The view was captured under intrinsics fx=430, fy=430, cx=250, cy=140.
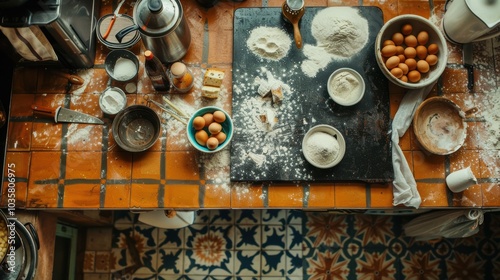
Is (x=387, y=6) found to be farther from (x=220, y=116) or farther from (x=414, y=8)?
(x=220, y=116)

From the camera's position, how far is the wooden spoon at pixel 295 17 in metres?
2.20

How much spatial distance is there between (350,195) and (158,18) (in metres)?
1.25

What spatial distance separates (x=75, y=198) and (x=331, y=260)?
1.78 meters

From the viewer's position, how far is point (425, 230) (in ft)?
8.54

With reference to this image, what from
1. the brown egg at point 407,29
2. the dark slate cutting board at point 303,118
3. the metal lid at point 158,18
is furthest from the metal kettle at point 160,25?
the brown egg at point 407,29

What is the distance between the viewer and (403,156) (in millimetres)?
2102

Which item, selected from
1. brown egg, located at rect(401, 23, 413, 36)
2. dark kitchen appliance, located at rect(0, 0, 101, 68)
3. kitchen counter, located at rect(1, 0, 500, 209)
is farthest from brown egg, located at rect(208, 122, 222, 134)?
brown egg, located at rect(401, 23, 413, 36)

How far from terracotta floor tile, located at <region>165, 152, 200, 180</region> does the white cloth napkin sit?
0.98 metres

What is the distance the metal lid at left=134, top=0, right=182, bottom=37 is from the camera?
1.98 m

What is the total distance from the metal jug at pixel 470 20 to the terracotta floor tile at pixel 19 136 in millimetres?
2218

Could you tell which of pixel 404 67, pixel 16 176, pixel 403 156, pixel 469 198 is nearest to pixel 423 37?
pixel 404 67

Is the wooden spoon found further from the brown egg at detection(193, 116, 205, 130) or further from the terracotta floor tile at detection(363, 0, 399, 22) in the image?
the brown egg at detection(193, 116, 205, 130)

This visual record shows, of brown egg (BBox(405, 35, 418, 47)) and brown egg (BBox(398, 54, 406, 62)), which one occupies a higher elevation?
brown egg (BBox(405, 35, 418, 47))

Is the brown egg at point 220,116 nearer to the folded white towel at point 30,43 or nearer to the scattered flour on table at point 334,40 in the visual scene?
the scattered flour on table at point 334,40
